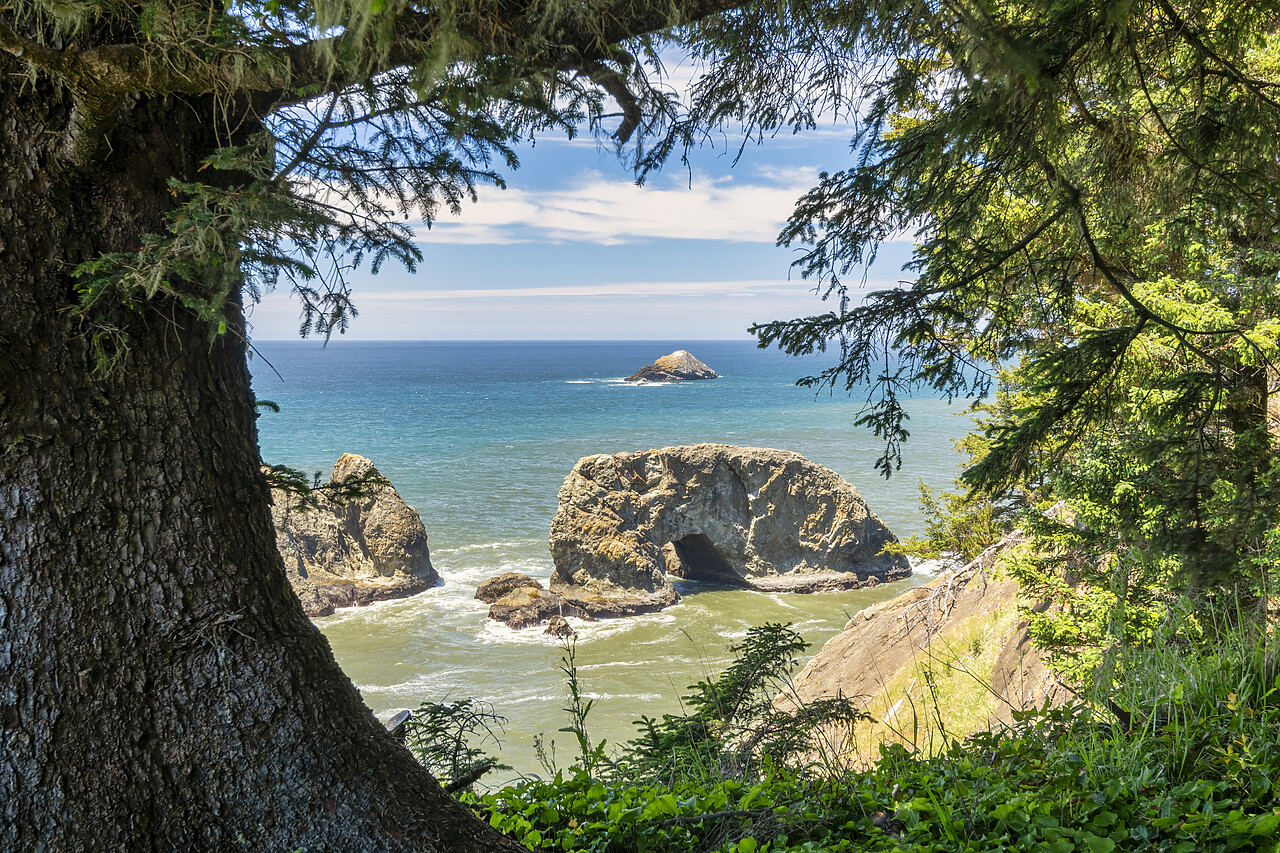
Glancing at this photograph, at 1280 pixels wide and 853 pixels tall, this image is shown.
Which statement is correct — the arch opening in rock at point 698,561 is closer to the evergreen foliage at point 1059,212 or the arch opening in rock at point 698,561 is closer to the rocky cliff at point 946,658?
the rocky cliff at point 946,658

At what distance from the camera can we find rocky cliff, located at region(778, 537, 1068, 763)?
7.37 metres

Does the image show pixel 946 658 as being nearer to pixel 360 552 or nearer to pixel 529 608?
pixel 529 608

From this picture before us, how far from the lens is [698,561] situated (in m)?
24.7

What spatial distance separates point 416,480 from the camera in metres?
38.1

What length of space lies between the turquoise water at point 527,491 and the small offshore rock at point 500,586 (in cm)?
44

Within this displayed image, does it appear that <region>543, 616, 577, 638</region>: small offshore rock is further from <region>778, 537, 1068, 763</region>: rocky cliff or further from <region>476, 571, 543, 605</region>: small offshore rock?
<region>778, 537, 1068, 763</region>: rocky cliff

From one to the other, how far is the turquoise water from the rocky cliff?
2317 millimetres

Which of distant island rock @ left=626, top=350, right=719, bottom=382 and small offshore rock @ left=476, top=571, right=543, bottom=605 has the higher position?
distant island rock @ left=626, top=350, right=719, bottom=382

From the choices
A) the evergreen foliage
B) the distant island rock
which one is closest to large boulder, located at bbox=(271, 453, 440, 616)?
the evergreen foliage

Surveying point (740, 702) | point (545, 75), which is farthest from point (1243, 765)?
point (545, 75)

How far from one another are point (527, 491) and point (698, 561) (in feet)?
41.3

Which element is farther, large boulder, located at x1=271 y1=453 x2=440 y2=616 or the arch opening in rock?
the arch opening in rock

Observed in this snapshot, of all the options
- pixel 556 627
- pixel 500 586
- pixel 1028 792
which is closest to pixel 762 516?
pixel 556 627

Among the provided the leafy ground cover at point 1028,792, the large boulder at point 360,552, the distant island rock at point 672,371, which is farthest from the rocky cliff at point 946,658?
the distant island rock at point 672,371
